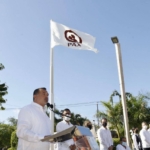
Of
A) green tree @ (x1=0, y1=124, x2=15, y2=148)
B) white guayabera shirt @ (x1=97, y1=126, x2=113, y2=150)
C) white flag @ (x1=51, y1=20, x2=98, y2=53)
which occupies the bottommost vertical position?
Result: white guayabera shirt @ (x1=97, y1=126, x2=113, y2=150)

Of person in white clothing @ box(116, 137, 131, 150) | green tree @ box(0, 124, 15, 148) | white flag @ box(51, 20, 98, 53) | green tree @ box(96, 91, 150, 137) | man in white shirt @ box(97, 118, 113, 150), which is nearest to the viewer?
man in white shirt @ box(97, 118, 113, 150)

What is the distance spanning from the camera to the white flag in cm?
957

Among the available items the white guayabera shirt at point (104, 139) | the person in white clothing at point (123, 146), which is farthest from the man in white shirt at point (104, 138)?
the person in white clothing at point (123, 146)

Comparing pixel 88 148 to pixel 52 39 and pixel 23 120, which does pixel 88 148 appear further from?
pixel 52 39

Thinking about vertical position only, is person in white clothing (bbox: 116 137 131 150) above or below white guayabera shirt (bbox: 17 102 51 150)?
below

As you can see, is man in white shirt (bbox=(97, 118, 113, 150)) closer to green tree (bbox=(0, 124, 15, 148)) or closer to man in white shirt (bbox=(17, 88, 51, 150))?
man in white shirt (bbox=(17, 88, 51, 150))

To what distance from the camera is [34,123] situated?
336 cm

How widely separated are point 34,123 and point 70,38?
266 inches

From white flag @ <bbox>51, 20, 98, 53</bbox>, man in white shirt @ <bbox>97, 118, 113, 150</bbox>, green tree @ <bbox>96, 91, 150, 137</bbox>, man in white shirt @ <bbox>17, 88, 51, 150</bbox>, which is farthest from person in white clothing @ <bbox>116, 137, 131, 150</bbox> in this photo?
green tree @ <bbox>96, 91, 150, 137</bbox>

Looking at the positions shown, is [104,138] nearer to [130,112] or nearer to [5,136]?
[130,112]

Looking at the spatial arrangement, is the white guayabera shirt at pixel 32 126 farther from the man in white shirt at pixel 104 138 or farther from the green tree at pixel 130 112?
the green tree at pixel 130 112

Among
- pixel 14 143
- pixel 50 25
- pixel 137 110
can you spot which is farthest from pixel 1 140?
pixel 50 25

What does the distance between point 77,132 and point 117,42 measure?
7.21 m

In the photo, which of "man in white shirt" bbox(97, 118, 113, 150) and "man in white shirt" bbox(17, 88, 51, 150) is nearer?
"man in white shirt" bbox(17, 88, 51, 150)
